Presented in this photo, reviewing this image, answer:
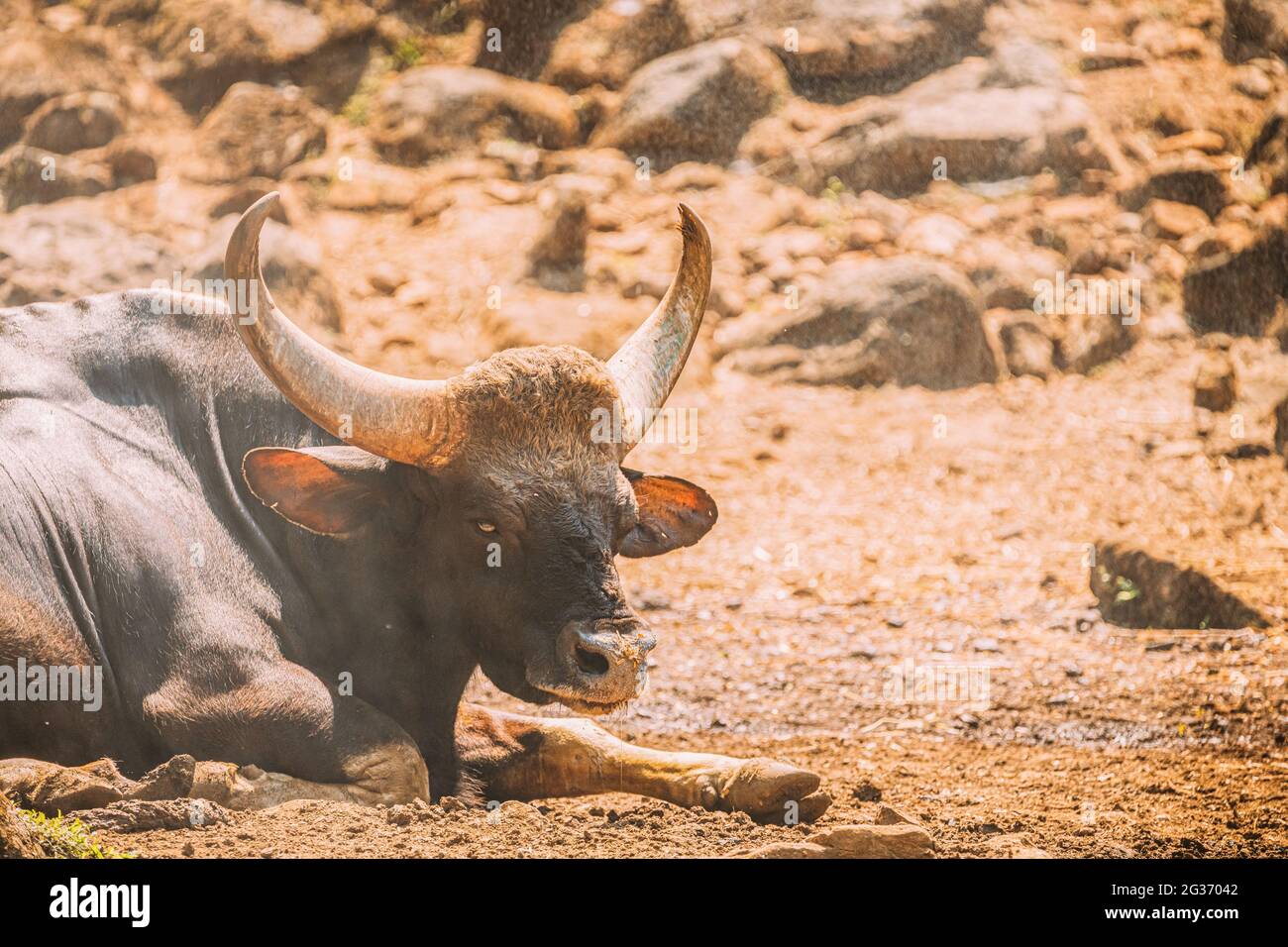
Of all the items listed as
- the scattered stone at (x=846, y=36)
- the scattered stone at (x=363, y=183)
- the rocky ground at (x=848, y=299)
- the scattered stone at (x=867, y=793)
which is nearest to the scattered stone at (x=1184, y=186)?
the rocky ground at (x=848, y=299)

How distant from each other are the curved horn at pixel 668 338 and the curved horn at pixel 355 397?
0.79m

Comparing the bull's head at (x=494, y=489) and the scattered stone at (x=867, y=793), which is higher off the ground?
the bull's head at (x=494, y=489)

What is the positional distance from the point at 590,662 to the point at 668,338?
1.51m

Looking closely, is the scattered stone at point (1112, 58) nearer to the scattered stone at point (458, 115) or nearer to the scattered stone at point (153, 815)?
the scattered stone at point (458, 115)

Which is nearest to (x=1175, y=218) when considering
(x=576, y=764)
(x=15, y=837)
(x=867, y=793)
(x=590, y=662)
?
(x=867, y=793)

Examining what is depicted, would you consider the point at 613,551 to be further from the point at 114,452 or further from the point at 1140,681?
the point at 1140,681

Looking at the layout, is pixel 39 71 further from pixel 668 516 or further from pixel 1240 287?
pixel 668 516

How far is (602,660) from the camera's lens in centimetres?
507

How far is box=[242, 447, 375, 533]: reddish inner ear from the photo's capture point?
5.35 meters

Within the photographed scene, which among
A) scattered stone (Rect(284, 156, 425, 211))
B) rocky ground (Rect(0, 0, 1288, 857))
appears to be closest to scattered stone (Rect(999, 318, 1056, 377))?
rocky ground (Rect(0, 0, 1288, 857))

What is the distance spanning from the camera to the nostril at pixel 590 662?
16.6 feet

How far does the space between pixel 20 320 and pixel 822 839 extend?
3386 millimetres

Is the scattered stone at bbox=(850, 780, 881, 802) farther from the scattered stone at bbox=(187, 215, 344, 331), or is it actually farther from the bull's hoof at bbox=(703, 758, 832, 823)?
the scattered stone at bbox=(187, 215, 344, 331)

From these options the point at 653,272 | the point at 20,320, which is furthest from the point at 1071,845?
the point at 653,272
